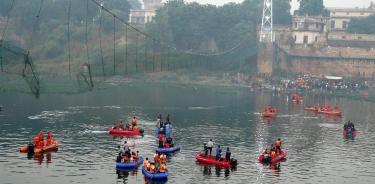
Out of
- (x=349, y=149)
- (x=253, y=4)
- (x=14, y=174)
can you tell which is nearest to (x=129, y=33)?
(x=253, y=4)

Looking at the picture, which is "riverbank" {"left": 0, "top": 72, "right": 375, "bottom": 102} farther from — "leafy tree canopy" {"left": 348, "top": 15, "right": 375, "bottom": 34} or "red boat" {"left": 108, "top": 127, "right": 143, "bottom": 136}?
"red boat" {"left": 108, "top": 127, "right": 143, "bottom": 136}

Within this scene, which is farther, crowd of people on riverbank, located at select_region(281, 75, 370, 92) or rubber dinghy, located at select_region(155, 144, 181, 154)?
crowd of people on riverbank, located at select_region(281, 75, 370, 92)

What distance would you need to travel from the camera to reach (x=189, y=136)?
75.7 metres

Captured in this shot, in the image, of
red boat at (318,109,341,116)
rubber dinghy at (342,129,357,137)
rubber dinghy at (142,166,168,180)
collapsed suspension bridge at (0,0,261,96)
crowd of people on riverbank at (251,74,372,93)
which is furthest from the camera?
crowd of people on riverbank at (251,74,372,93)

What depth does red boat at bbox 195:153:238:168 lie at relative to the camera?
58231 mm

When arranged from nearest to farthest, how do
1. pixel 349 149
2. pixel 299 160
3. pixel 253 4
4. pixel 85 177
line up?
1. pixel 85 177
2. pixel 299 160
3. pixel 349 149
4. pixel 253 4

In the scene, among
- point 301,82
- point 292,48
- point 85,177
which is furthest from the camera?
point 292,48

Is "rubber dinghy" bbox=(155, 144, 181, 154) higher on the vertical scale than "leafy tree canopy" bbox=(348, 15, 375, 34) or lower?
lower

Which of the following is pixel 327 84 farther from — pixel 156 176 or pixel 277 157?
pixel 156 176

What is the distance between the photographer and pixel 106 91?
125625 mm

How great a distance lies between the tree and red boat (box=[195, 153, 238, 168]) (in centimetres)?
13577

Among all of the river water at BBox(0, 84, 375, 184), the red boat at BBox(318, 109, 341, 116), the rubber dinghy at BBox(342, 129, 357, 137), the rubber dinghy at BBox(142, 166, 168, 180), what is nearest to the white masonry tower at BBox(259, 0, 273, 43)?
the river water at BBox(0, 84, 375, 184)

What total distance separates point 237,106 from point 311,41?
7020 cm

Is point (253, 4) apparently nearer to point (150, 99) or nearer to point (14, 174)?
point (150, 99)
